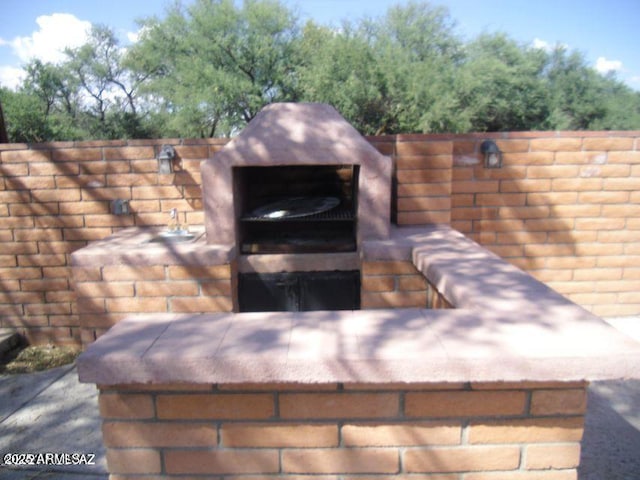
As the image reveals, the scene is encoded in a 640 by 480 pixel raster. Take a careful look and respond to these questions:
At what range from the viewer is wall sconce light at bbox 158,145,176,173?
152 inches

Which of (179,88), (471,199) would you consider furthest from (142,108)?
(471,199)

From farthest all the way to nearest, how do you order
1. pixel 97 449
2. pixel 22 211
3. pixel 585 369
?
pixel 22 211 → pixel 97 449 → pixel 585 369

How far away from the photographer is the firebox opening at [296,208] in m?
3.16

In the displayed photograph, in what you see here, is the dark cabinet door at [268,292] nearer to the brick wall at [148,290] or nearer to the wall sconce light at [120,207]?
the brick wall at [148,290]

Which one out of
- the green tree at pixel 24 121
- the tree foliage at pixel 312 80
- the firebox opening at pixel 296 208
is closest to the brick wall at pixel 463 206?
the firebox opening at pixel 296 208

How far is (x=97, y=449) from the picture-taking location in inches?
97.8

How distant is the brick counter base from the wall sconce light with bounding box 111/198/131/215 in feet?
10.1

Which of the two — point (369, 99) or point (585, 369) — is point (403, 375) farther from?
point (369, 99)

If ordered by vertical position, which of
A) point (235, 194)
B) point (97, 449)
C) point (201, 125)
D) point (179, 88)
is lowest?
point (97, 449)

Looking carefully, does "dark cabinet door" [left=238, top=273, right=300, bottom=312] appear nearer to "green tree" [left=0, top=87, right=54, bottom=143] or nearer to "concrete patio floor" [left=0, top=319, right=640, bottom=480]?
"concrete patio floor" [left=0, top=319, right=640, bottom=480]

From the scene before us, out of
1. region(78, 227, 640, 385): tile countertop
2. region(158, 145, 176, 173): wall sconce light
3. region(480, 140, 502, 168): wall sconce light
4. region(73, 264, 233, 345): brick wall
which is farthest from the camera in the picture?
region(480, 140, 502, 168): wall sconce light

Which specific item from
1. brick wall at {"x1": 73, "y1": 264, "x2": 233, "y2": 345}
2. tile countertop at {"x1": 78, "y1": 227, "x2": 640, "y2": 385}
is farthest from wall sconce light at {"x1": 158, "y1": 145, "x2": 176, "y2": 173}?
tile countertop at {"x1": 78, "y1": 227, "x2": 640, "y2": 385}

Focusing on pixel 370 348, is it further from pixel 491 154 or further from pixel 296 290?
pixel 491 154

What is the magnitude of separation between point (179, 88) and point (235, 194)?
17137 mm
